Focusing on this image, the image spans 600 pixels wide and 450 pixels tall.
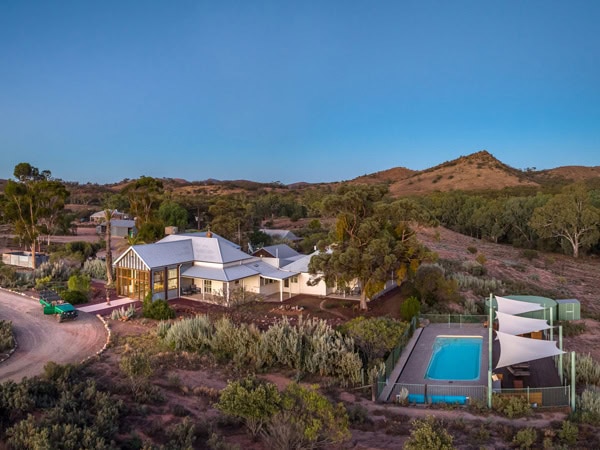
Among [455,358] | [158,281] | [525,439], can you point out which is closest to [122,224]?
[158,281]

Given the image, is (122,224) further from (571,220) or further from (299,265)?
(571,220)

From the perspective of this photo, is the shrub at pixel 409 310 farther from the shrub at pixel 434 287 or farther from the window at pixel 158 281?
the window at pixel 158 281

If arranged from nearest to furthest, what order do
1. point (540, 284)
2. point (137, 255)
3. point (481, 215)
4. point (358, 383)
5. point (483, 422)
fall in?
point (483, 422), point (358, 383), point (137, 255), point (540, 284), point (481, 215)

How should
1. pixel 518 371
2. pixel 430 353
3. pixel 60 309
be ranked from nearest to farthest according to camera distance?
pixel 518 371 → pixel 430 353 → pixel 60 309

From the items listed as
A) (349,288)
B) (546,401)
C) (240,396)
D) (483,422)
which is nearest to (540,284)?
(349,288)

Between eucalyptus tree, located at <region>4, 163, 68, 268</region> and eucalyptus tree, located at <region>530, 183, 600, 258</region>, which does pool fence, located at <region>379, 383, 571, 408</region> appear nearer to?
eucalyptus tree, located at <region>4, 163, 68, 268</region>

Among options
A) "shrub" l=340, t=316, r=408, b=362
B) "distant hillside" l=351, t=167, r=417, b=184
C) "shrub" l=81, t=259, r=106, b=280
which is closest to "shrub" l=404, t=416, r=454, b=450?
"shrub" l=340, t=316, r=408, b=362

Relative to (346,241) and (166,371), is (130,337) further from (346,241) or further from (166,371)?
(346,241)
